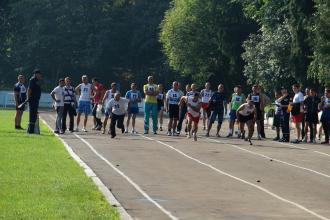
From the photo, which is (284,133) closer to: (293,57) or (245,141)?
(245,141)

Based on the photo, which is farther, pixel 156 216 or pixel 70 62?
pixel 70 62

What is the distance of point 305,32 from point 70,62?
39811 millimetres

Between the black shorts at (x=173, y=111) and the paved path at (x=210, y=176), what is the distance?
3573 mm

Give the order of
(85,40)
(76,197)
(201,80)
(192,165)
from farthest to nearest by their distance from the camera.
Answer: (85,40)
(201,80)
(192,165)
(76,197)

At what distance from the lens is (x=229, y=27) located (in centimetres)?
8012

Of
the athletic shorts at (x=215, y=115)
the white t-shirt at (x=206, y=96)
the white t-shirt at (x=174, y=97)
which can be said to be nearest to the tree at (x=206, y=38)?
the white t-shirt at (x=206, y=96)

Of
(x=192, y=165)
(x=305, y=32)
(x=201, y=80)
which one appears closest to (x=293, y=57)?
(x=305, y=32)

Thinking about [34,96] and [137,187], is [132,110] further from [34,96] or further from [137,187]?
[137,187]

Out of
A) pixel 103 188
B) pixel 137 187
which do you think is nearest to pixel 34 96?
pixel 137 187

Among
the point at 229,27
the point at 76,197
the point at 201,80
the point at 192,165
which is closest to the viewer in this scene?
the point at 76,197

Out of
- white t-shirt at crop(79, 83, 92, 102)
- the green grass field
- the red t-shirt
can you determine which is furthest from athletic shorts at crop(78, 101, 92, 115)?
the green grass field

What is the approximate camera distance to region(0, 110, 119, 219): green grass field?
45.2 feet

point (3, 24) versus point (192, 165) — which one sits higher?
point (3, 24)

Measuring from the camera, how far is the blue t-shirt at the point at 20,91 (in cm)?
3628
